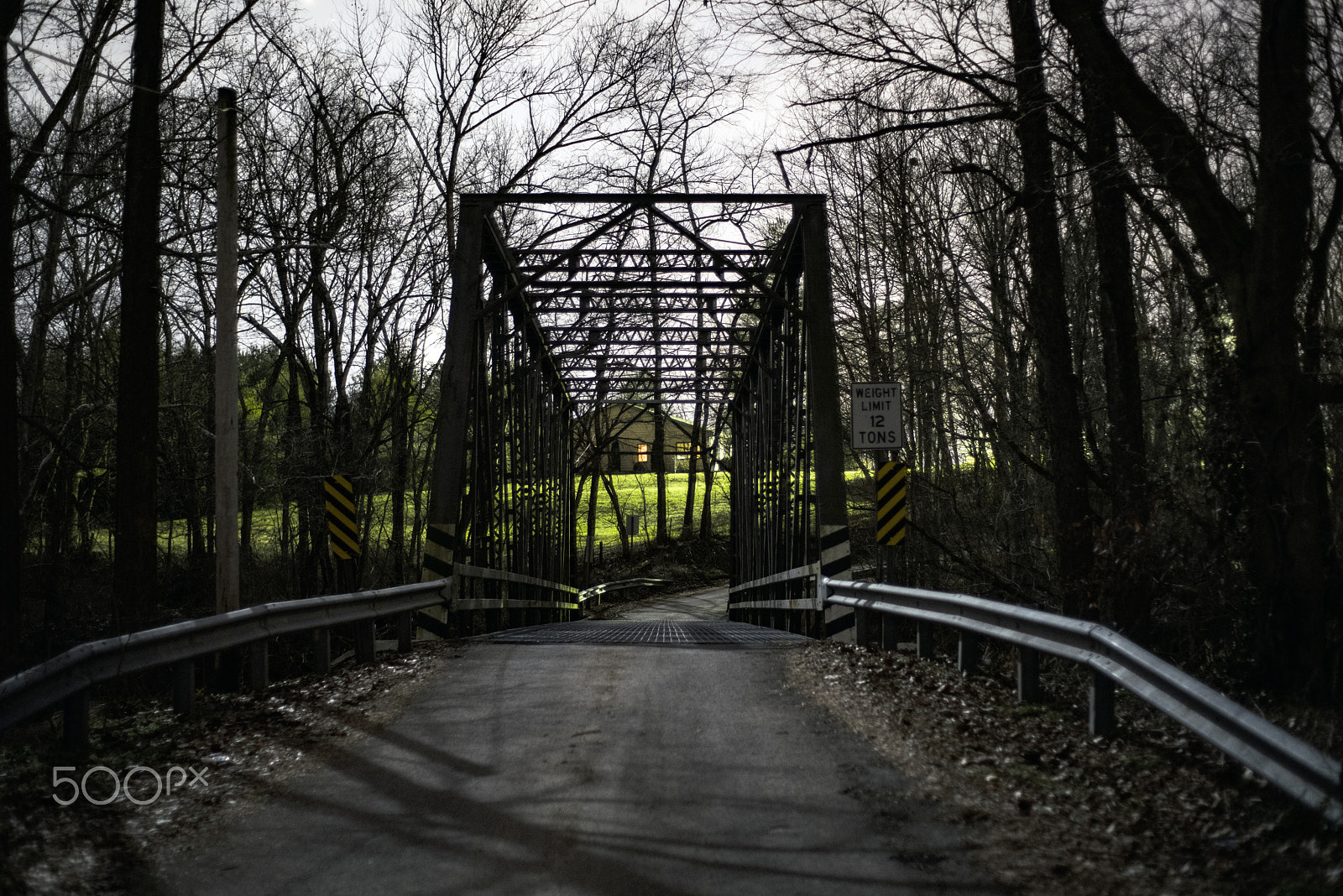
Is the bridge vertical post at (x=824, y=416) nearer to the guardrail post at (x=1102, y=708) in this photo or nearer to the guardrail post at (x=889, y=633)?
the guardrail post at (x=889, y=633)

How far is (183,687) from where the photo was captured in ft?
20.7

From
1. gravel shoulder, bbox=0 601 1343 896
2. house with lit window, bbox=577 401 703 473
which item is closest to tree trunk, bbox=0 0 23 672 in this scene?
gravel shoulder, bbox=0 601 1343 896

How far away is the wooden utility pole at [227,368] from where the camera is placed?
28.7ft

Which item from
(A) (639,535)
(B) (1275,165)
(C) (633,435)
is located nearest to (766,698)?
(B) (1275,165)

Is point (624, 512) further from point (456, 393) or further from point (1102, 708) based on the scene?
point (1102, 708)

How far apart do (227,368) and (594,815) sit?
6300 millimetres

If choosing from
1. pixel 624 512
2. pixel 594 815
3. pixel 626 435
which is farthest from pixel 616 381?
pixel 626 435

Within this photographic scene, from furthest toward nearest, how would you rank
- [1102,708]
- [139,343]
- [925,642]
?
[139,343] → [925,642] → [1102,708]

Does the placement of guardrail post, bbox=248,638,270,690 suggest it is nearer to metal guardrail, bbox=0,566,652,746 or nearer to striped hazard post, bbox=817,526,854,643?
metal guardrail, bbox=0,566,652,746

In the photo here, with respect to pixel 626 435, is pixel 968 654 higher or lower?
lower

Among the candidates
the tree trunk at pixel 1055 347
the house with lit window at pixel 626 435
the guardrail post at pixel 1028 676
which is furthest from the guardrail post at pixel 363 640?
the house with lit window at pixel 626 435

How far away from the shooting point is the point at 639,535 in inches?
2183

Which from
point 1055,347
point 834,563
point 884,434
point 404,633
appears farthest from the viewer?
point 834,563

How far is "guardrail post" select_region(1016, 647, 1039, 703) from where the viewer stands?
20.0ft
